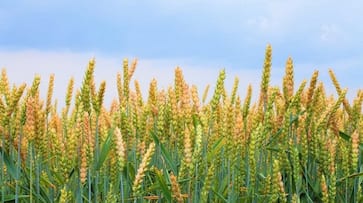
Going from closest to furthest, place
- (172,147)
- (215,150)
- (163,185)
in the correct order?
1. (163,185)
2. (215,150)
3. (172,147)

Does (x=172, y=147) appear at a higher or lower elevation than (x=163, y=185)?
higher

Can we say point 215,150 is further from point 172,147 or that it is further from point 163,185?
point 172,147

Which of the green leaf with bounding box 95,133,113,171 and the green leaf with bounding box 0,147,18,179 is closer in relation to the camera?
the green leaf with bounding box 95,133,113,171

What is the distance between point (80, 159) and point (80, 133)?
0.23ft

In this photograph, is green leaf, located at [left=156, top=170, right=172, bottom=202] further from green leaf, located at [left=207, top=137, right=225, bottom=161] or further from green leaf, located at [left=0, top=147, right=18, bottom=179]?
green leaf, located at [left=0, top=147, right=18, bottom=179]

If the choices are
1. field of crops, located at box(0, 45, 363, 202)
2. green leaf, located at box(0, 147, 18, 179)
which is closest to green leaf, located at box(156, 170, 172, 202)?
field of crops, located at box(0, 45, 363, 202)

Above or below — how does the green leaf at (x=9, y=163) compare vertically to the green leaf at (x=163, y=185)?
above

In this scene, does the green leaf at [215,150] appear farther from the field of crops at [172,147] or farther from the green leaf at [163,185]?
the green leaf at [163,185]

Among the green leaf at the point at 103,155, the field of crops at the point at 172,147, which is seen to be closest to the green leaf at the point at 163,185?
the field of crops at the point at 172,147

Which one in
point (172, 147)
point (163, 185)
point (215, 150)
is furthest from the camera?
point (172, 147)

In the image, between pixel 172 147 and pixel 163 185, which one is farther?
pixel 172 147

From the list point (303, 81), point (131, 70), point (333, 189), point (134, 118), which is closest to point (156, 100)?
point (131, 70)

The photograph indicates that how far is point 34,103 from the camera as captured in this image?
1.66 metres

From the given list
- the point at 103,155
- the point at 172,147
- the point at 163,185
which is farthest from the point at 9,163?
the point at 172,147
